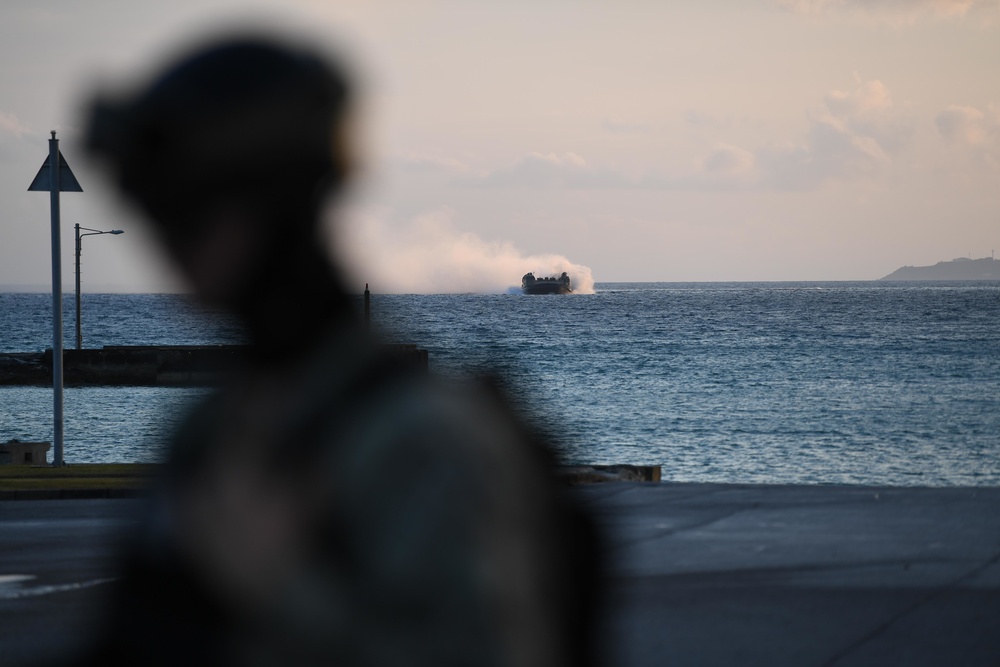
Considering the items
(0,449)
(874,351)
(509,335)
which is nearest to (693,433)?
(0,449)

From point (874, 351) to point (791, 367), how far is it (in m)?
13.0

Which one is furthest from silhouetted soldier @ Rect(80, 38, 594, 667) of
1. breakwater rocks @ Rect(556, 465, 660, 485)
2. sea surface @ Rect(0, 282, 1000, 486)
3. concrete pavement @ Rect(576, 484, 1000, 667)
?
breakwater rocks @ Rect(556, 465, 660, 485)

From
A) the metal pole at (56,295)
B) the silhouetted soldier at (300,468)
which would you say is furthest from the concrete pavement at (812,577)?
the metal pole at (56,295)

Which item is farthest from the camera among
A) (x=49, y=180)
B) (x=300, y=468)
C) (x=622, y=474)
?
(x=49, y=180)

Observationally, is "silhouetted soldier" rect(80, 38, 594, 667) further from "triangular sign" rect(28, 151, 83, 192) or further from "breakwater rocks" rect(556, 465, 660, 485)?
"triangular sign" rect(28, 151, 83, 192)

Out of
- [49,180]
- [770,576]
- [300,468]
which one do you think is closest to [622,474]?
[770,576]

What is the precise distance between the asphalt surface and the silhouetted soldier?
13.0 feet

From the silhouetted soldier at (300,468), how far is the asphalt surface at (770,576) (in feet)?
13.0

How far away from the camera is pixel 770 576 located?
9.57 metres

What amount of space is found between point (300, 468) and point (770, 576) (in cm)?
908

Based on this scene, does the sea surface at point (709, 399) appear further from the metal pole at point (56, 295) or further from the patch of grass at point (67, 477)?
the metal pole at point (56, 295)

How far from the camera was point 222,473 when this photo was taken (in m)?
0.99

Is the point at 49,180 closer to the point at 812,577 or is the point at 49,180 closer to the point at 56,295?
the point at 56,295

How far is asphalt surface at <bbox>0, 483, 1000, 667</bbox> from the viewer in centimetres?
749
